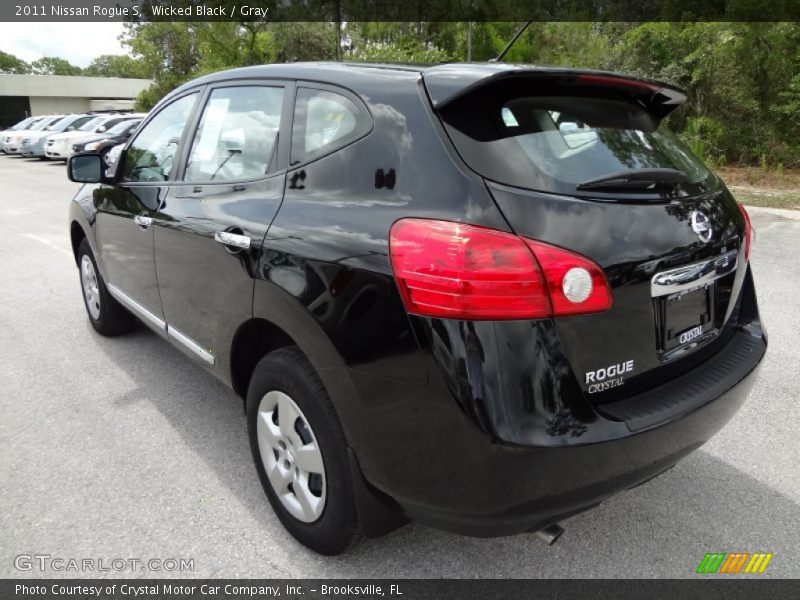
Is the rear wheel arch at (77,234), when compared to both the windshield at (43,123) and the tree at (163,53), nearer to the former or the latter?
the windshield at (43,123)

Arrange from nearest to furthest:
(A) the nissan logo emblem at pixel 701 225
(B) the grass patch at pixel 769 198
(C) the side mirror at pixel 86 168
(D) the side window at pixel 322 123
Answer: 1. (A) the nissan logo emblem at pixel 701 225
2. (D) the side window at pixel 322 123
3. (C) the side mirror at pixel 86 168
4. (B) the grass patch at pixel 769 198

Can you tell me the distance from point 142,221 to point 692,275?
2668 mm

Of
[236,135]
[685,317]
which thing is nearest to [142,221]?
[236,135]

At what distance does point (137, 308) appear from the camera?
369 centimetres

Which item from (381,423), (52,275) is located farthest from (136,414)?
(52,275)

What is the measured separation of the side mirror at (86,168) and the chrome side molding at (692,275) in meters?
3.35

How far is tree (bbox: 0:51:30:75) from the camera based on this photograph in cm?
11875

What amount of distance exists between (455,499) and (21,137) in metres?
27.6

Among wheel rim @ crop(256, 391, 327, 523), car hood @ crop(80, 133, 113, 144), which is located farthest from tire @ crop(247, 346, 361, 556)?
car hood @ crop(80, 133, 113, 144)

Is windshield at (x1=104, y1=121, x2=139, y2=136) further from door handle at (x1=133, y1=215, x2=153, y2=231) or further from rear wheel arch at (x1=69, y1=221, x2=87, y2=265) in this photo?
door handle at (x1=133, y1=215, x2=153, y2=231)

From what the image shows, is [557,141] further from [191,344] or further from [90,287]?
[90,287]

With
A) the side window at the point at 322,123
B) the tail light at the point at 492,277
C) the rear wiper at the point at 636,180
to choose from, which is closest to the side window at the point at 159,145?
the side window at the point at 322,123

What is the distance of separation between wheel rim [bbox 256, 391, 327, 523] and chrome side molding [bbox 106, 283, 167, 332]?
1212 mm

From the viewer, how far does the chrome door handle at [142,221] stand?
10.6ft
